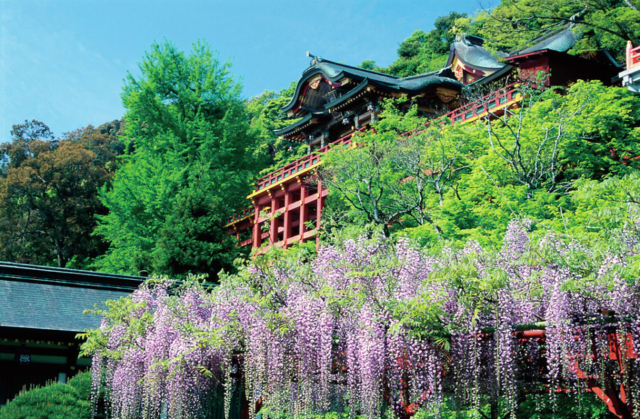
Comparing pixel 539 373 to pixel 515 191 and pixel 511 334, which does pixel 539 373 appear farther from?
pixel 515 191

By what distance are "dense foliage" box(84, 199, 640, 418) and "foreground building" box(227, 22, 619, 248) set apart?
425 inches

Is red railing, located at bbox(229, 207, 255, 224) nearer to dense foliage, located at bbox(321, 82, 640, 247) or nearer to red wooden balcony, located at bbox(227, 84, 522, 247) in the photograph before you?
red wooden balcony, located at bbox(227, 84, 522, 247)

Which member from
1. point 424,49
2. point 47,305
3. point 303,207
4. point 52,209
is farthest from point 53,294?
point 424,49

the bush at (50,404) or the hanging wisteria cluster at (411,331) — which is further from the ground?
the hanging wisteria cluster at (411,331)

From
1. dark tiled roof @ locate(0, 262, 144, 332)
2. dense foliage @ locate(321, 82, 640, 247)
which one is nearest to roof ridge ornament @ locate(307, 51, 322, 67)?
dense foliage @ locate(321, 82, 640, 247)

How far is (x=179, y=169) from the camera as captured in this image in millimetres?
22516

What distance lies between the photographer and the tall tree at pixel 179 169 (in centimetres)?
1980

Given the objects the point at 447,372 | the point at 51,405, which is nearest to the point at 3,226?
the point at 51,405

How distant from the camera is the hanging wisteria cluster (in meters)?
6.22

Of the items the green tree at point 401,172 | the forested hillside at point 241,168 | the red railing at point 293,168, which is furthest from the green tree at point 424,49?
the green tree at point 401,172

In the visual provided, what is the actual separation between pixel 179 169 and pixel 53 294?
9.06m

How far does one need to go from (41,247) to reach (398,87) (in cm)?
2020

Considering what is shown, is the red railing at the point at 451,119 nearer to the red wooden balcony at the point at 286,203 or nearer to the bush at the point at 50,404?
the red wooden balcony at the point at 286,203

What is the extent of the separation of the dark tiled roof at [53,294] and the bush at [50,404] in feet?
10.3
